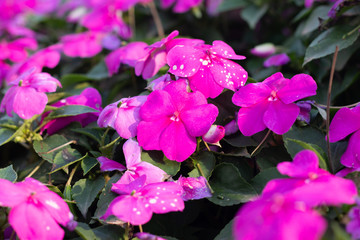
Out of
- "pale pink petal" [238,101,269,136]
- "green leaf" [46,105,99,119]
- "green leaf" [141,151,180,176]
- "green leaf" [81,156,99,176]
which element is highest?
"pale pink petal" [238,101,269,136]

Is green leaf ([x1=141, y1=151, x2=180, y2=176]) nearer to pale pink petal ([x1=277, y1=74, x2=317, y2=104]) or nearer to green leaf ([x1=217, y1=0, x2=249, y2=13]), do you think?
pale pink petal ([x1=277, y1=74, x2=317, y2=104])

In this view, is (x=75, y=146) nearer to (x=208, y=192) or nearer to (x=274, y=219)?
(x=208, y=192)

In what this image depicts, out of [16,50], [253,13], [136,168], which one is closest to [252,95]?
[136,168]

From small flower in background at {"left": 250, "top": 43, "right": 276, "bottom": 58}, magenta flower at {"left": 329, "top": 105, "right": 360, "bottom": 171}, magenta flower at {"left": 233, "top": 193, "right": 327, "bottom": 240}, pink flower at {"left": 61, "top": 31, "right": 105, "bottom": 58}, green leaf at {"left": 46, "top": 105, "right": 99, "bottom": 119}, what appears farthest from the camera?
pink flower at {"left": 61, "top": 31, "right": 105, "bottom": 58}

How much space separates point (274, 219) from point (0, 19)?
2000 millimetres

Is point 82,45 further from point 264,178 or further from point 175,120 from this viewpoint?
point 264,178

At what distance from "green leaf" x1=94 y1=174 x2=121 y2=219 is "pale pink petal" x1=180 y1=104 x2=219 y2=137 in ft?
0.59

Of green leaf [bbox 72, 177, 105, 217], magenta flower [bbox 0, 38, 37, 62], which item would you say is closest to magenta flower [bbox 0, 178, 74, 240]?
green leaf [bbox 72, 177, 105, 217]

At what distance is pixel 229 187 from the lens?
2.87 feet

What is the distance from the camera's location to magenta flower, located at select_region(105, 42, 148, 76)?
1250 millimetres

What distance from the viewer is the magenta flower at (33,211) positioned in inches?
27.2

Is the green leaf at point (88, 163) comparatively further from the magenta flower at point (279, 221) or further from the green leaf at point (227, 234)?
the magenta flower at point (279, 221)

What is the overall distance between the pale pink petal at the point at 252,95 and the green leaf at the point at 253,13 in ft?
2.33

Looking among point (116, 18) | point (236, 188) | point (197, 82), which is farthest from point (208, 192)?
point (116, 18)
